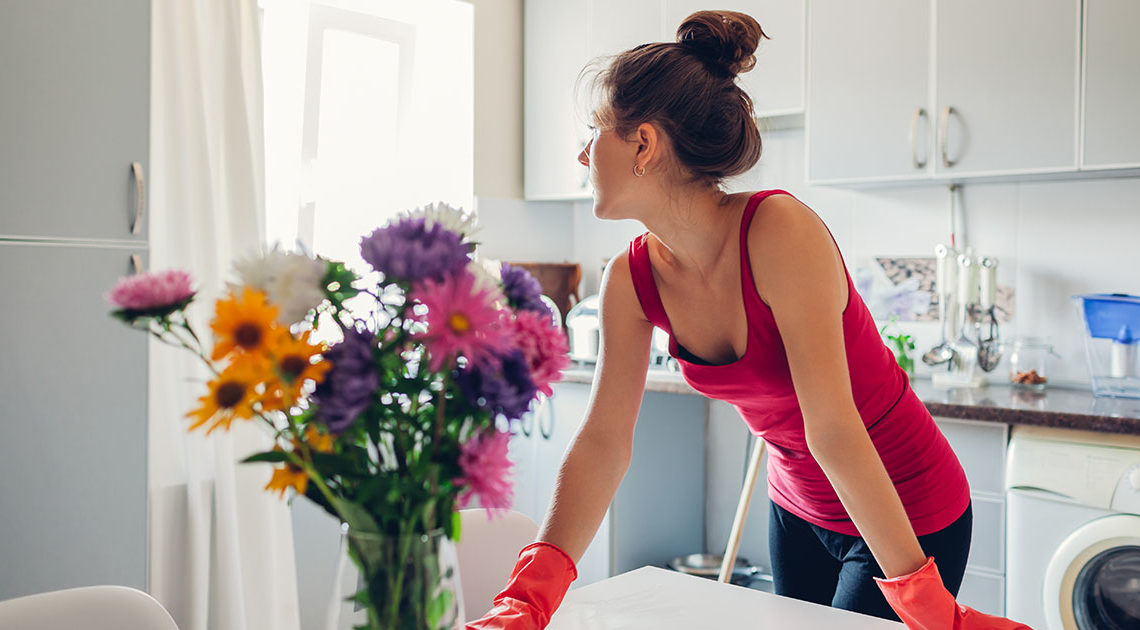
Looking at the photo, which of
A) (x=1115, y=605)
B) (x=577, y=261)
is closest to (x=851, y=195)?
(x=577, y=261)

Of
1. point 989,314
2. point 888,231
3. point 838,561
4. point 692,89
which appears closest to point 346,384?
point 692,89

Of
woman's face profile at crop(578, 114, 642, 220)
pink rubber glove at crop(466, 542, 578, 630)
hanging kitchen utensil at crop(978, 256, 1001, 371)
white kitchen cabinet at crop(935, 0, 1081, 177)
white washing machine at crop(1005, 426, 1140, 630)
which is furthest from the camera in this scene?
hanging kitchen utensil at crop(978, 256, 1001, 371)

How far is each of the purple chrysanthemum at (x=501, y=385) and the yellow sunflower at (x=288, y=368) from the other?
0.08 meters

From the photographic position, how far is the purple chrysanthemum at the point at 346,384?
532mm

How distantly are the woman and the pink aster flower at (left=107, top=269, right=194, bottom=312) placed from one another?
1.87 ft

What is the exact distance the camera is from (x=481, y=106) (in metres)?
3.55

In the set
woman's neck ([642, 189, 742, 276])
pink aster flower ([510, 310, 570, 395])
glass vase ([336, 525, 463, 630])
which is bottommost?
glass vase ([336, 525, 463, 630])

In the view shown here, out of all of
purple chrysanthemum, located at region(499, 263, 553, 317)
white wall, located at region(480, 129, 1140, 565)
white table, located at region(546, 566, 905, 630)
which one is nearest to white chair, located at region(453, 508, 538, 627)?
white table, located at region(546, 566, 905, 630)

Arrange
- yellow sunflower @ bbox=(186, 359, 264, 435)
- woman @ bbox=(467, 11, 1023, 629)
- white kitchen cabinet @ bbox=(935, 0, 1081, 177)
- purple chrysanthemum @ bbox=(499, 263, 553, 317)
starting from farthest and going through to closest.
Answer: white kitchen cabinet @ bbox=(935, 0, 1081, 177) → woman @ bbox=(467, 11, 1023, 629) → purple chrysanthemum @ bbox=(499, 263, 553, 317) → yellow sunflower @ bbox=(186, 359, 264, 435)

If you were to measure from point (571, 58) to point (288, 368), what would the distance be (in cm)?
318

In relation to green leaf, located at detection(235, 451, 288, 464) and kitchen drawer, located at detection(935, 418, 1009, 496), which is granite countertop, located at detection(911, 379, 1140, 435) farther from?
green leaf, located at detection(235, 451, 288, 464)

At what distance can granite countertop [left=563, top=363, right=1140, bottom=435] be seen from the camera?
7.06 ft

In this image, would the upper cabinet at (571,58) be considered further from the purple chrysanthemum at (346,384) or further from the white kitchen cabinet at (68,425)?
the purple chrysanthemum at (346,384)

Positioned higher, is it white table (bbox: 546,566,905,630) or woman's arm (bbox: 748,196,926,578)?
woman's arm (bbox: 748,196,926,578)
